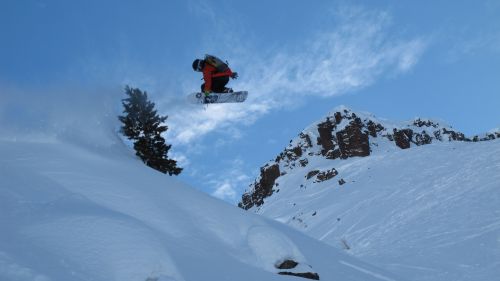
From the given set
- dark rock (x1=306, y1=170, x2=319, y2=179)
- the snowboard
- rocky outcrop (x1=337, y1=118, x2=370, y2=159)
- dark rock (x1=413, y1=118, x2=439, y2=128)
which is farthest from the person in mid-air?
dark rock (x1=413, y1=118, x2=439, y2=128)

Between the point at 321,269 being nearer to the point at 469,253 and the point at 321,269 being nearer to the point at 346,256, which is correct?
the point at 346,256

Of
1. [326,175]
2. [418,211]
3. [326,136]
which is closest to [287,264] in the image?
[418,211]

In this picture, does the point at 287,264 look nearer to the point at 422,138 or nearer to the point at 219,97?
the point at 219,97

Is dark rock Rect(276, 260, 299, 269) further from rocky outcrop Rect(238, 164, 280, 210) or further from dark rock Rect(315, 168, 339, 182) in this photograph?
rocky outcrop Rect(238, 164, 280, 210)

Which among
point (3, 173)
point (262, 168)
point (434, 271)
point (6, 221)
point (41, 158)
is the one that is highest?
point (262, 168)

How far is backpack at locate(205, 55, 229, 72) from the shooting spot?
19125 millimetres

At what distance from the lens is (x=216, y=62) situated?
62.8ft

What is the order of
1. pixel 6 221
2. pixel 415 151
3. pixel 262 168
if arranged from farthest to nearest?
pixel 262 168, pixel 415 151, pixel 6 221

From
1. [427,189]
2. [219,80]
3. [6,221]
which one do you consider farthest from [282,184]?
[6,221]

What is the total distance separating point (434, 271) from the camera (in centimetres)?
1800

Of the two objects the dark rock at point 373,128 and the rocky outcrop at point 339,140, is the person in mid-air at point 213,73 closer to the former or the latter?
the rocky outcrop at point 339,140

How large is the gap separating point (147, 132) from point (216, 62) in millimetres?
10466

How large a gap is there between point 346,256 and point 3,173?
11260mm

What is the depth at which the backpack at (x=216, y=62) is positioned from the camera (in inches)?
753
